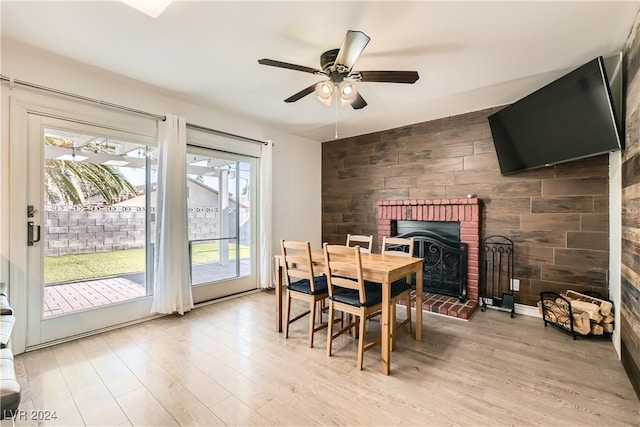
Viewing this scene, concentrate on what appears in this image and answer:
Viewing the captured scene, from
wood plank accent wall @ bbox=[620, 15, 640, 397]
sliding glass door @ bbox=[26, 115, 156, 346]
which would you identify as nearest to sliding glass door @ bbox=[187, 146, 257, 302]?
sliding glass door @ bbox=[26, 115, 156, 346]

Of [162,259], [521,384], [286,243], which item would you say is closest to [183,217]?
[162,259]

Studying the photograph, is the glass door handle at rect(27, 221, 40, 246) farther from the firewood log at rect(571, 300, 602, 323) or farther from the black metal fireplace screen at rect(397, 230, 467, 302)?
the firewood log at rect(571, 300, 602, 323)

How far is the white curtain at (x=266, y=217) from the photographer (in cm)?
422

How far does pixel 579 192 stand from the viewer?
119 inches

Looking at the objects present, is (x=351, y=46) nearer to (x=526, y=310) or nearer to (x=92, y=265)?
(x=92, y=265)

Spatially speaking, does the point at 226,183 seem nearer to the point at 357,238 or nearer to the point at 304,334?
the point at 357,238

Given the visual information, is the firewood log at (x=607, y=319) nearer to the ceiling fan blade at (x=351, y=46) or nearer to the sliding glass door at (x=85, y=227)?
the ceiling fan blade at (x=351, y=46)

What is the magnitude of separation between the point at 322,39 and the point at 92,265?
3.06 meters

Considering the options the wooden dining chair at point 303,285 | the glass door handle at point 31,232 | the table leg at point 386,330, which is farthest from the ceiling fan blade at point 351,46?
the glass door handle at point 31,232

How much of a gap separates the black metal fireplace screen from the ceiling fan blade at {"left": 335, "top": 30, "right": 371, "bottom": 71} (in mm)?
2634

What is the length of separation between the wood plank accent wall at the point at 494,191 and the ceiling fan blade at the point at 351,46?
2348mm

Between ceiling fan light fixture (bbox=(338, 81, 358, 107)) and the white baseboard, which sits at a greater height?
ceiling fan light fixture (bbox=(338, 81, 358, 107))

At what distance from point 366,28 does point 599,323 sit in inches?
128

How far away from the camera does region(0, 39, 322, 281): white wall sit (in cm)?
230
